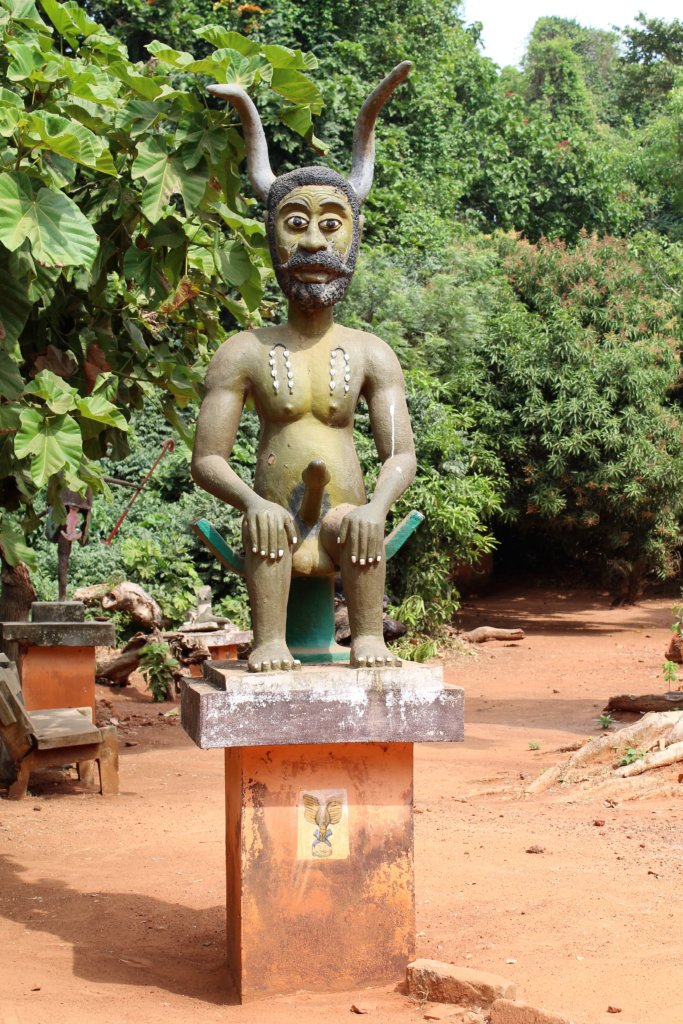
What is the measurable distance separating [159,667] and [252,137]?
7.59 m

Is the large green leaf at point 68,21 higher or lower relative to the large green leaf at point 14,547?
higher

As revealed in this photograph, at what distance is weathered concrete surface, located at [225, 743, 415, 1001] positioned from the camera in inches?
147

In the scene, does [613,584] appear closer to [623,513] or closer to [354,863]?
[623,513]

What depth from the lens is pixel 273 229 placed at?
406cm

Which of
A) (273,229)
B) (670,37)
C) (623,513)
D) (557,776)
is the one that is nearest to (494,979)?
(273,229)

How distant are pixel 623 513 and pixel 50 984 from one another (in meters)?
12.5

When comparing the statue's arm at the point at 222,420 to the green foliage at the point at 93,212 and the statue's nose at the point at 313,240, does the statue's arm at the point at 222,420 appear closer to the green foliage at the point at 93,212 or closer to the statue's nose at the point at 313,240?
the statue's nose at the point at 313,240

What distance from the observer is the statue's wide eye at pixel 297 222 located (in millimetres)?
3996

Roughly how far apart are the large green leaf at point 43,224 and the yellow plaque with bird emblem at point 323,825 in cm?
204

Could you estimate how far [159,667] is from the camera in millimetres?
11055

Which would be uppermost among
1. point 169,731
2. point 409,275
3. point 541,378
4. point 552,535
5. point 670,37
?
point 670,37

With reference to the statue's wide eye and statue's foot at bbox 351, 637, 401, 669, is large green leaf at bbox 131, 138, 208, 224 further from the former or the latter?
statue's foot at bbox 351, 637, 401, 669

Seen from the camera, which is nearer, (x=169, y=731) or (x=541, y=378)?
(x=169, y=731)

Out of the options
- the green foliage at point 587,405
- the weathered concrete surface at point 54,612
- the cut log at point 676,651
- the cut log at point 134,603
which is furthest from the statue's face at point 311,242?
the green foliage at point 587,405
